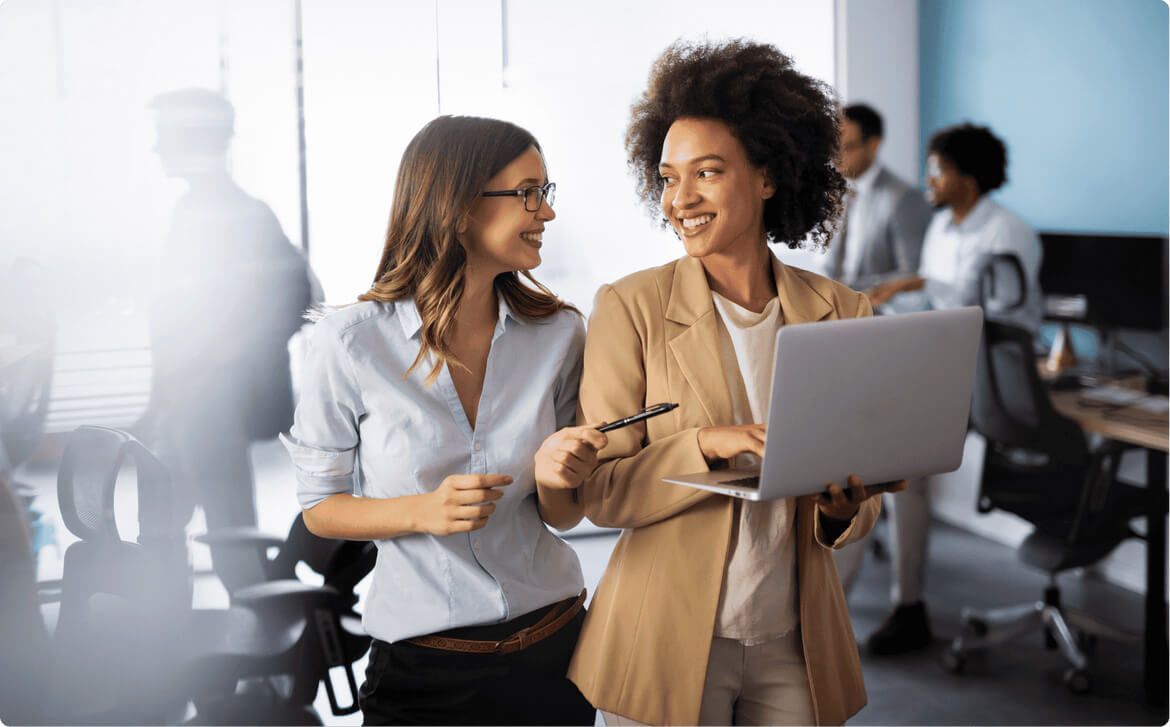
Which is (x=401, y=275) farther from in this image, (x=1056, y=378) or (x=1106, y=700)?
(x=1056, y=378)

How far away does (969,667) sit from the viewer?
353 cm

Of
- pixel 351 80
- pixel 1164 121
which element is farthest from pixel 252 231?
pixel 1164 121

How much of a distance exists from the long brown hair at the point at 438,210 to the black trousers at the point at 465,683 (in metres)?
0.41

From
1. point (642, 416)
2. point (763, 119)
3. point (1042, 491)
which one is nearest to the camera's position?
point (642, 416)

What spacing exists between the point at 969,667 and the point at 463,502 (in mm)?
2606

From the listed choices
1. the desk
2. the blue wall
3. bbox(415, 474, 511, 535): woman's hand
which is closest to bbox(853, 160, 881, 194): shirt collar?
the blue wall

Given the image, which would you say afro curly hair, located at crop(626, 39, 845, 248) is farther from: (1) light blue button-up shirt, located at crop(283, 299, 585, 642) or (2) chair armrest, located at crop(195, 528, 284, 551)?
(2) chair armrest, located at crop(195, 528, 284, 551)

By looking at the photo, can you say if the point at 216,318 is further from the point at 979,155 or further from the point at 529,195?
the point at 979,155

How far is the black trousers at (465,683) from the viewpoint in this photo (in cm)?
163

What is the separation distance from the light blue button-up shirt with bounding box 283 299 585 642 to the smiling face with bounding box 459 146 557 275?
0.11m

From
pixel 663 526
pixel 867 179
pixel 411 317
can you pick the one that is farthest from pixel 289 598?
pixel 867 179

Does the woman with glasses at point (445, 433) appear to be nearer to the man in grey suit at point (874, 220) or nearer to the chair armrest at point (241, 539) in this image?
the chair armrest at point (241, 539)

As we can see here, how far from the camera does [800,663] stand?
1.62 metres

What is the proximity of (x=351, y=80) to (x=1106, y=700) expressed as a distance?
2.77 metres
